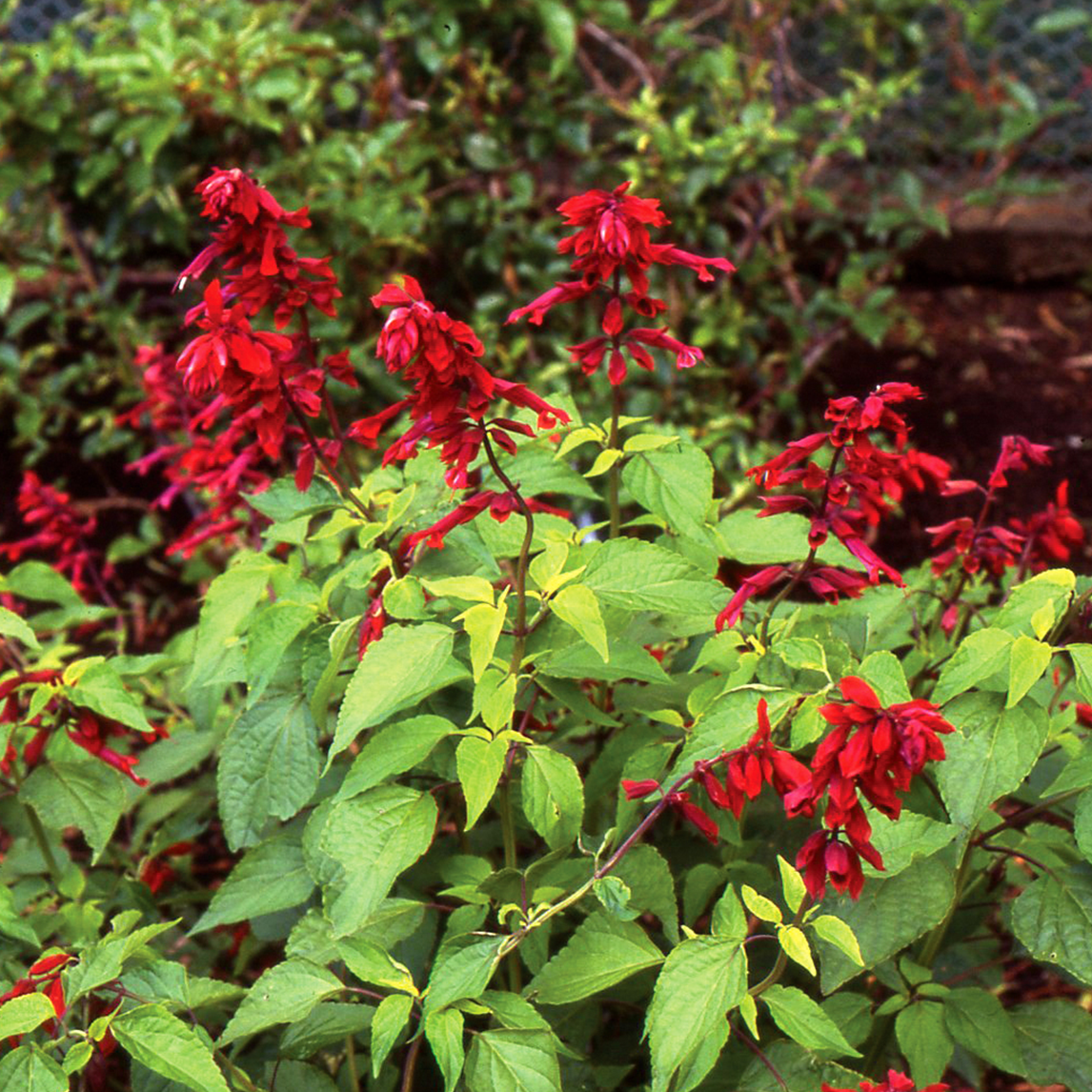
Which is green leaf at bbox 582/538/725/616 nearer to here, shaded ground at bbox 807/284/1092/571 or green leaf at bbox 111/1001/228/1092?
green leaf at bbox 111/1001/228/1092

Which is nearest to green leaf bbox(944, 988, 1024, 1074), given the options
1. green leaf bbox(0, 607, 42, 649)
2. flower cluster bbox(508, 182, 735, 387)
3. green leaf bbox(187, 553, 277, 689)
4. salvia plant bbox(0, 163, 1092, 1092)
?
salvia plant bbox(0, 163, 1092, 1092)

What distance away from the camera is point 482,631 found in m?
1.31

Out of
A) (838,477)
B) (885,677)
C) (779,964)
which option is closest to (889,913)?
(779,964)

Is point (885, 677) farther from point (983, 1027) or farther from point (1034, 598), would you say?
point (983, 1027)

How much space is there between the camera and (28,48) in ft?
12.8

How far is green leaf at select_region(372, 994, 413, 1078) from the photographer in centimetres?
133

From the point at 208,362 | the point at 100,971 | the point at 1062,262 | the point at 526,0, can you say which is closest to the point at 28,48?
the point at 526,0

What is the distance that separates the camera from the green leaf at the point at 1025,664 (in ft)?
4.29

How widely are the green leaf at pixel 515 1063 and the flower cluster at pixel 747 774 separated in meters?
0.27

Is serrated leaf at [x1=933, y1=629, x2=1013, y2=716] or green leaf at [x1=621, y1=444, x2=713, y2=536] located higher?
green leaf at [x1=621, y1=444, x2=713, y2=536]

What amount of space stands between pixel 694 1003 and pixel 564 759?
29 centimetres

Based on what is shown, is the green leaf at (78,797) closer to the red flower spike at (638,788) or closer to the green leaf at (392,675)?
the green leaf at (392,675)

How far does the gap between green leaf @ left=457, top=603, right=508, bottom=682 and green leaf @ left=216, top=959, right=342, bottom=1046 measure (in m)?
0.40

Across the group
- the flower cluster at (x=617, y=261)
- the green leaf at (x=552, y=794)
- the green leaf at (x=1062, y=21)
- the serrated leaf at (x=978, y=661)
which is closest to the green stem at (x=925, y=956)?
the serrated leaf at (x=978, y=661)
